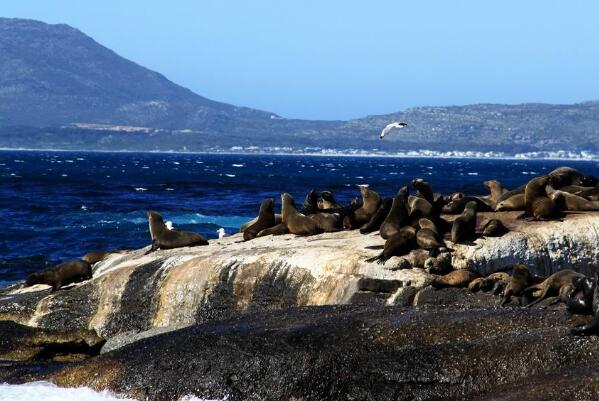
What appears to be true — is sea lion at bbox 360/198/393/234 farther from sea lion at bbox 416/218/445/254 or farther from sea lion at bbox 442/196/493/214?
sea lion at bbox 416/218/445/254

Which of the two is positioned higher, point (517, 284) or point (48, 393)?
point (517, 284)

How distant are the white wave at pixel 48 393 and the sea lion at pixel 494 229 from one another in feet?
19.1

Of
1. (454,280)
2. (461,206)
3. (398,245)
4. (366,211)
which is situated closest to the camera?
(454,280)

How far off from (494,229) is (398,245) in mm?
1365

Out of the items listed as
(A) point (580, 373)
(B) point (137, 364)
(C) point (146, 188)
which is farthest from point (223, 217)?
(A) point (580, 373)

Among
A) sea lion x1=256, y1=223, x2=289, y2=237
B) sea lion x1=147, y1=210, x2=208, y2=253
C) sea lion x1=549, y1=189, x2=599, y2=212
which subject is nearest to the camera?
sea lion x1=549, y1=189, x2=599, y2=212

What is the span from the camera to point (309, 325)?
11.1 m

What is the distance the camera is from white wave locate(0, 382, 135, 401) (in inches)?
426

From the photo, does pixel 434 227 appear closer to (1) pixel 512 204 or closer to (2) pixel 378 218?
(2) pixel 378 218

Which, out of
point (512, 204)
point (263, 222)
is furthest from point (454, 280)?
point (263, 222)

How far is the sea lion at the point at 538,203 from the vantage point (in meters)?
15.3

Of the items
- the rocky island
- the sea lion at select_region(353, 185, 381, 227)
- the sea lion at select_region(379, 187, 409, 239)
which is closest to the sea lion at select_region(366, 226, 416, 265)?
the rocky island

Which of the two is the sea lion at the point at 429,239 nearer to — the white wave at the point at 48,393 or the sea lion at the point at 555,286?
the sea lion at the point at 555,286

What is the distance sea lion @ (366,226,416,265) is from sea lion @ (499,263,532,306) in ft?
5.86
